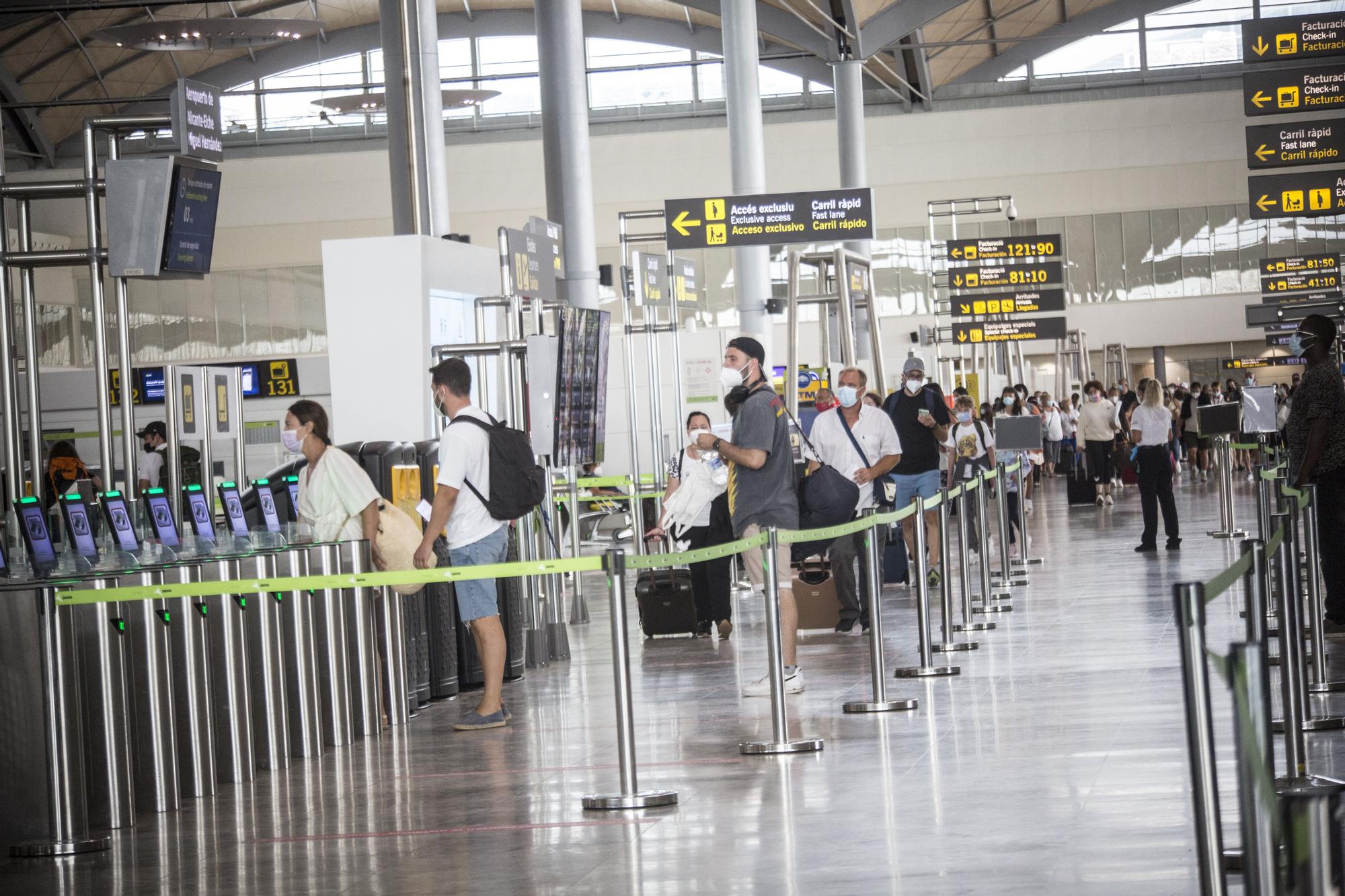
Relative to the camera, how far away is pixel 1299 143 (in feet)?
49.0

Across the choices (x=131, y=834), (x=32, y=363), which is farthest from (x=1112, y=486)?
(x=131, y=834)

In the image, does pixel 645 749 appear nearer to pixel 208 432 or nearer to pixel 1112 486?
pixel 208 432

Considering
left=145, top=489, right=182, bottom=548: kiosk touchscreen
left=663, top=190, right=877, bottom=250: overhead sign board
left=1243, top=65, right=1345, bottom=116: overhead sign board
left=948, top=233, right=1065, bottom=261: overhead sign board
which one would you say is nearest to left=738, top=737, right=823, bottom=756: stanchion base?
left=145, top=489, right=182, bottom=548: kiosk touchscreen

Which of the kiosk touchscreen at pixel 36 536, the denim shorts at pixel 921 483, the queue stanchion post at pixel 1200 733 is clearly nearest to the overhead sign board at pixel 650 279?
the denim shorts at pixel 921 483

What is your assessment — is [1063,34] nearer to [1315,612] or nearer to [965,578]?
[965,578]

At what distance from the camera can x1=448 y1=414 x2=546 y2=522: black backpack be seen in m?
8.09

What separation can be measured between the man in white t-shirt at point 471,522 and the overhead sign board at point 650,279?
7.01m

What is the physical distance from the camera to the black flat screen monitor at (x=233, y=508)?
788 centimetres

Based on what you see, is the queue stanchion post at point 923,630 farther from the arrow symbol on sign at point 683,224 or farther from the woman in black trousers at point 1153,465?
the arrow symbol on sign at point 683,224

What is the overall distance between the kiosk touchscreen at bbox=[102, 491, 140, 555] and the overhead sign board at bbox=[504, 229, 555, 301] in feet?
14.4

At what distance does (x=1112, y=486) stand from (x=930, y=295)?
15536 millimetres

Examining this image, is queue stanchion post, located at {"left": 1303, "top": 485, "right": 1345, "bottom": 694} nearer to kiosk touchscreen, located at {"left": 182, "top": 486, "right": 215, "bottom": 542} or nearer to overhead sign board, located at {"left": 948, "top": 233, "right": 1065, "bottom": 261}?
kiosk touchscreen, located at {"left": 182, "top": 486, "right": 215, "bottom": 542}

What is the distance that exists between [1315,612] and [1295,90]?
787 cm

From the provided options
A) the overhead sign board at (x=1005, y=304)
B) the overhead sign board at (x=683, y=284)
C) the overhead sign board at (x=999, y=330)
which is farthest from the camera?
the overhead sign board at (x=1005, y=304)
